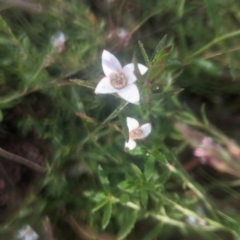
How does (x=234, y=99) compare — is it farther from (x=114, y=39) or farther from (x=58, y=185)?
(x=58, y=185)

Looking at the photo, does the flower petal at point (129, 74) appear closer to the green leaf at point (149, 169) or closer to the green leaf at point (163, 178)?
the green leaf at point (149, 169)

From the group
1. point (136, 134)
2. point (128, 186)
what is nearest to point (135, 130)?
point (136, 134)

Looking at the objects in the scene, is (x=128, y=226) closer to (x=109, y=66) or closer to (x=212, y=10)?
(x=109, y=66)

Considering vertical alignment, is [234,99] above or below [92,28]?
below

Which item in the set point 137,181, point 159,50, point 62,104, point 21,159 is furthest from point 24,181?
point 159,50

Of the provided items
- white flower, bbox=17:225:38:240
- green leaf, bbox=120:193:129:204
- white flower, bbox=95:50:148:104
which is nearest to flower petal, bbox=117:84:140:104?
white flower, bbox=95:50:148:104

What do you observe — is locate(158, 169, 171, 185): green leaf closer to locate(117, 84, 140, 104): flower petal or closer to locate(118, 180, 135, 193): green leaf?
locate(118, 180, 135, 193): green leaf

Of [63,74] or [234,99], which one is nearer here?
[63,74]

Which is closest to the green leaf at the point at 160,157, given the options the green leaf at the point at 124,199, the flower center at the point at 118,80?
the green leaf at the point at 124,199
